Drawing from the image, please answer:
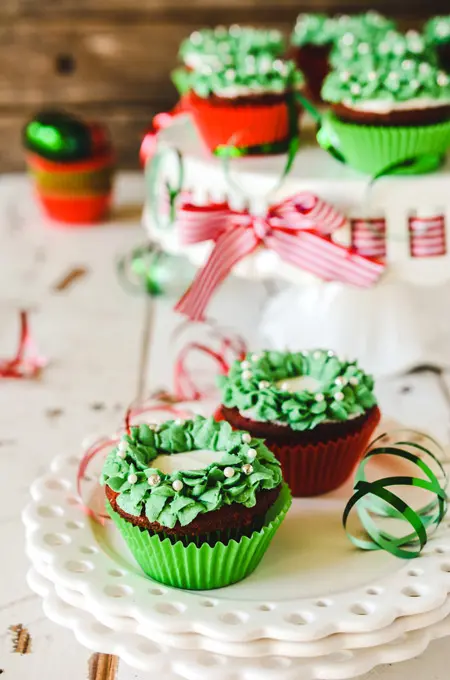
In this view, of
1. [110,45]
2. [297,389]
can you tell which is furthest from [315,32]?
[297,389]

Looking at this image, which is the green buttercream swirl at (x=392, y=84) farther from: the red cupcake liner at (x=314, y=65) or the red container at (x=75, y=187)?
the red container at (x=75, y=187)

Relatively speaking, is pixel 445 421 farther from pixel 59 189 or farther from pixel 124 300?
pixel 59 189

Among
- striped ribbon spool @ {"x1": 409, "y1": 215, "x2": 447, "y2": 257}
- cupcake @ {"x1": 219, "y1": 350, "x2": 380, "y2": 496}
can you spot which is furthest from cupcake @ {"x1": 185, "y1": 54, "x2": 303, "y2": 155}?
cupcake @ {"x1": 219, "y1": 350, "x2": 380, "y2": 496}

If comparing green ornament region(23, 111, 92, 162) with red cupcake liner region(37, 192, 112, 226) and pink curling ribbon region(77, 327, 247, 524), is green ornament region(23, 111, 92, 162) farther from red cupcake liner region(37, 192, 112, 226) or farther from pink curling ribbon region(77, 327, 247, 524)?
pink curling ribbon region(77, 327, 247, 524)

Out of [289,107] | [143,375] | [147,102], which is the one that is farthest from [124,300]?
[147,102]

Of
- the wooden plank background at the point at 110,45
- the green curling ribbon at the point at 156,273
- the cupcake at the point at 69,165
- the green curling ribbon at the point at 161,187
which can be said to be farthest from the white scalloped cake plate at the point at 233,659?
the wooden plank background at the point at 110,45

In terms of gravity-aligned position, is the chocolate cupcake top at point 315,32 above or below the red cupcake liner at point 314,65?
above

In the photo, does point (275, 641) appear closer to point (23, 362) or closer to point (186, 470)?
point (186, 470)
